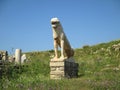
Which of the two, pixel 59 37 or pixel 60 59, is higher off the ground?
pixel 59 37

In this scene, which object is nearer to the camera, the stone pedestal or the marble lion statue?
the stone pedestal

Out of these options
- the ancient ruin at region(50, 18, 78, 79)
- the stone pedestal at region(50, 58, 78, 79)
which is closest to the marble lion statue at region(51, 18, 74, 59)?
the ancient ruin at region(50, 18, 78, 79)

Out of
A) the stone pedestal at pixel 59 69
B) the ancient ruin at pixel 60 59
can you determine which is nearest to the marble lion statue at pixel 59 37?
the ancient ruin at pixel 60 59

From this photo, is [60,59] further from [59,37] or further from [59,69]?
[59,37]

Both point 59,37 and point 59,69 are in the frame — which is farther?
point 59,37

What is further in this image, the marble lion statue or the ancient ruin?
the marble lion statue

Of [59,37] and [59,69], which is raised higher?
[59,37]

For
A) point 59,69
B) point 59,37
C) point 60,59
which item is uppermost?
point 59,37

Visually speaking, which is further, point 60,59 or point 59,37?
point 59,37

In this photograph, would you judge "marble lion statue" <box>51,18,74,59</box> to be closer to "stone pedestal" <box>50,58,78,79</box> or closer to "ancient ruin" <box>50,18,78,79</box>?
"ancient ruin" <box>50,18,78,79</box>

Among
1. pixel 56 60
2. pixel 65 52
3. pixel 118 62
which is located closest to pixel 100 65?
pixel 118 62

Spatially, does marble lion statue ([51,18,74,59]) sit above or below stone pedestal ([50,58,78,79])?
above

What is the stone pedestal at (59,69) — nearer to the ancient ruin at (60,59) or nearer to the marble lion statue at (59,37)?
the ancient ruin at (60,59)

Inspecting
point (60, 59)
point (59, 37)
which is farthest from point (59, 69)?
point (59, 37)
